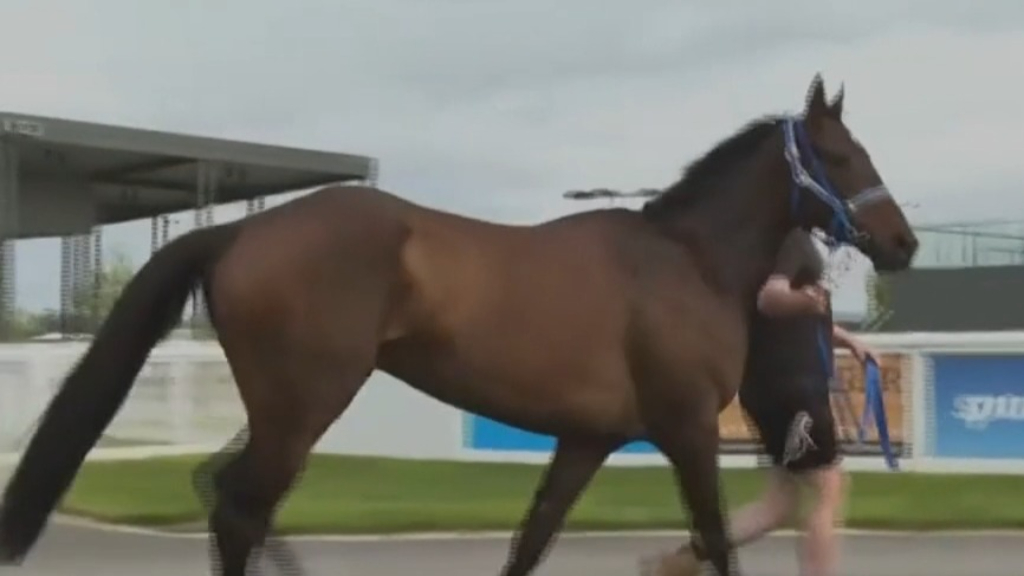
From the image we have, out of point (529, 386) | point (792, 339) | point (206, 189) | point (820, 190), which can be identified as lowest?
point (529, 386)

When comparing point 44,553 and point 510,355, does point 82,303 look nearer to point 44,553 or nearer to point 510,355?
point 44,553

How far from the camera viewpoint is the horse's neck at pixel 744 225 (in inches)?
241

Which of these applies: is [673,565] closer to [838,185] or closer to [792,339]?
[792,339]

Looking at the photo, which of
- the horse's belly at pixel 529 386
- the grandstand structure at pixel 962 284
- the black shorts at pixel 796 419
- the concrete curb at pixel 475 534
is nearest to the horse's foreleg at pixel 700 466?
the horse's belly at pixel 529 386

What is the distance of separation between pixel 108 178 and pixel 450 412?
14961 mm

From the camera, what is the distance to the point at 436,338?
556 centimetres

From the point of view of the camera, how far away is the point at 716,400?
18.9 ft

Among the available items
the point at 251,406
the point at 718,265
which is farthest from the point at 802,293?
the point at 251,406

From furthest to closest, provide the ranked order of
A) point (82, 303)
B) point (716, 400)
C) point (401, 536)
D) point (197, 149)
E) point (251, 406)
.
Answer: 1. point (82, 303)
2. point (197, 149)
3. point (401, 536)
4. point (716, 400)
5. point (251, 406)

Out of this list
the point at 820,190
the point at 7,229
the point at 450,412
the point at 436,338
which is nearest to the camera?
the point at 436,338

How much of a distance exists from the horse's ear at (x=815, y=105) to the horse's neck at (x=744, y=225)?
0.59 feet

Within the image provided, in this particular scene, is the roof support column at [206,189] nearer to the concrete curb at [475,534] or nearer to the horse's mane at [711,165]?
the concrete curb at [475,534]

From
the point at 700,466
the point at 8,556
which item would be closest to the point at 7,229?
the point at 8,556

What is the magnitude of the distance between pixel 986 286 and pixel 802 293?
24803 mm
